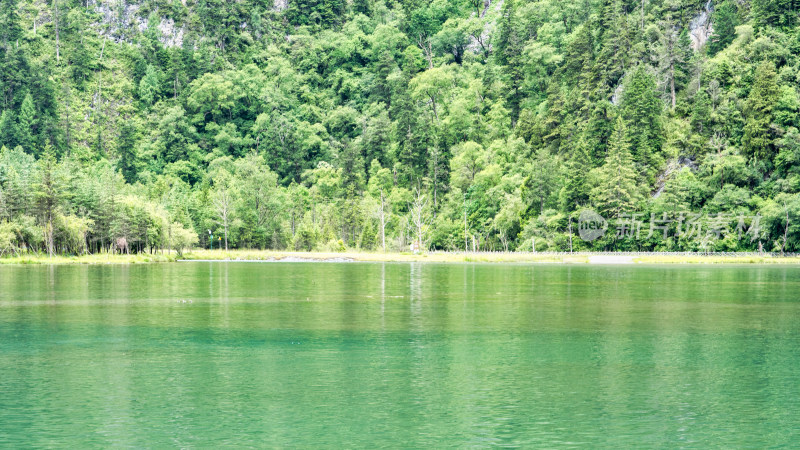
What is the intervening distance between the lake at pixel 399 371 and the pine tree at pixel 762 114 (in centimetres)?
7202

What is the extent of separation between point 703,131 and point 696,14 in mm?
37337

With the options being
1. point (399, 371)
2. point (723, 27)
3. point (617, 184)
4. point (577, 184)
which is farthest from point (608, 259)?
point (399, 371)

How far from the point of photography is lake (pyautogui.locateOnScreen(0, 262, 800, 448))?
2344 centimetres

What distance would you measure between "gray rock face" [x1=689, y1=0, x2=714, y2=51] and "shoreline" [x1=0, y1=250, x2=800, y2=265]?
56653 mm

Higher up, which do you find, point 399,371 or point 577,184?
point 577,184

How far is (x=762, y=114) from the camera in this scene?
416 feet

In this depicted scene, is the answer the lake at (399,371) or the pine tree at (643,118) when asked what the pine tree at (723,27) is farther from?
the lake at (399,371)

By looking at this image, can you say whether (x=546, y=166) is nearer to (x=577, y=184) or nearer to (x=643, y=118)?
(x=577, y=184)

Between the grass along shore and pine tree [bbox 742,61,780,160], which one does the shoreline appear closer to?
the grass along shore

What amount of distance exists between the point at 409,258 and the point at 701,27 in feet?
252
